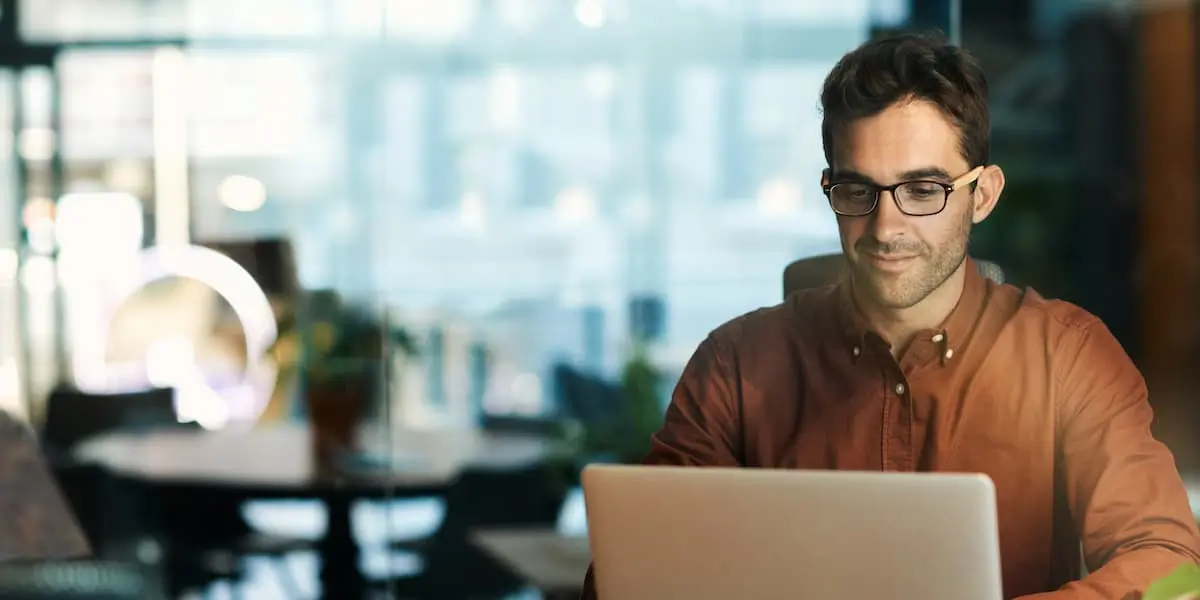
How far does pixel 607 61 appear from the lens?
4.48 metres

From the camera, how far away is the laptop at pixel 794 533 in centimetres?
153

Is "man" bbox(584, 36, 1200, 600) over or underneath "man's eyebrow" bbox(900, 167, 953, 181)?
underneath

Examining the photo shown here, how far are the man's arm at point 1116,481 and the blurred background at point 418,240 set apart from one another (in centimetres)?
202

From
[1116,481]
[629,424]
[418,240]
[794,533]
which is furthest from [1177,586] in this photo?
[418,240]

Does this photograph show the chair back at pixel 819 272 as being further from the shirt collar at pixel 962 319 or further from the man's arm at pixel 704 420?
the man's arm at pixel 704 420

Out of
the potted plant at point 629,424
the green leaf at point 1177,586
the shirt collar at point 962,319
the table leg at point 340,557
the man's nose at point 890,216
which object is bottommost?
the table leg at point 340,557

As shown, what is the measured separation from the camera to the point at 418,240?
4.57 m

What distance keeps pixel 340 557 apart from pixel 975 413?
277 cm

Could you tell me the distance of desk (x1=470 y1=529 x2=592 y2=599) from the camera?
13.6ft

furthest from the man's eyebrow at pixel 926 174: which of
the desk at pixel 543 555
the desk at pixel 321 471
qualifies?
the desk at pixel 321 471

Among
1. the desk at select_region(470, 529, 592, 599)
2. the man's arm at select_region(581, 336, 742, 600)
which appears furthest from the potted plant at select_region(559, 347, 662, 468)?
the man's arm at select_region(581, 336, 742, 600)

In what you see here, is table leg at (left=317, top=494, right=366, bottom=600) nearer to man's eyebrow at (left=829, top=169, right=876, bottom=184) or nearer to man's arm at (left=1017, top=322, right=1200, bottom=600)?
man's eyebrow at (left=829, top=169, right=876, bottom=184)

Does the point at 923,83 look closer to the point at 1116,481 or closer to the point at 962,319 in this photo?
the point at 962,319

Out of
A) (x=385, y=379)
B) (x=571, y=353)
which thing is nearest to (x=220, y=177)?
(x=385, y=379)
